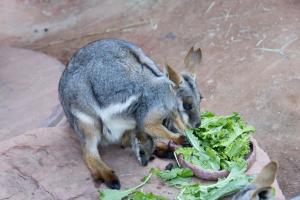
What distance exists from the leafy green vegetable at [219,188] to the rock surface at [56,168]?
0.11 meters

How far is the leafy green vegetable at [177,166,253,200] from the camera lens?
377 centimetres

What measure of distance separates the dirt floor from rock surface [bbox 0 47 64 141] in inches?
53.6

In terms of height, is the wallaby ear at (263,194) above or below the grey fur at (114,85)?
below

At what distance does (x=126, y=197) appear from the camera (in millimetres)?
3924

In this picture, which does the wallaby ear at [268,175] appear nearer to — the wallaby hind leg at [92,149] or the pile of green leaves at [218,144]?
the pile of green leaves at [218,144]

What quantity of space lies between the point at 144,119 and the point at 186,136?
0.32 m

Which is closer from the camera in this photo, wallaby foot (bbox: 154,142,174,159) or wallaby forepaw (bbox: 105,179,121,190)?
→ wallaby forepaw (bbox: 105,179,121,190)

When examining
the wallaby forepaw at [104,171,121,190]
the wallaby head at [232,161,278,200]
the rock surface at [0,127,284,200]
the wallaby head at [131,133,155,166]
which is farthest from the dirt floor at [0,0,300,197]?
the wallaby head at [232,161,278,200]

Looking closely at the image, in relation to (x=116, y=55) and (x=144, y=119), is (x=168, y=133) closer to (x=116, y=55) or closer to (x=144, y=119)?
(x=144, y=119)

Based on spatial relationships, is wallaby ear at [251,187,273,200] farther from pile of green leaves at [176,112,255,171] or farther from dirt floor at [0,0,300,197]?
dirt floor at [0,0,300,197]

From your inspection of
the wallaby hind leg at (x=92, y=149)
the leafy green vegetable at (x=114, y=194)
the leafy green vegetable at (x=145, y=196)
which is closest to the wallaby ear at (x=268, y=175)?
the leafy green vegetable at (x=145, y=196)

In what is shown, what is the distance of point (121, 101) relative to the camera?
4.39m

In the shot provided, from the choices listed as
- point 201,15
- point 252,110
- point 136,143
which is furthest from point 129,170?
point 201,15

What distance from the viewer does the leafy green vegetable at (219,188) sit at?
3.77 m
